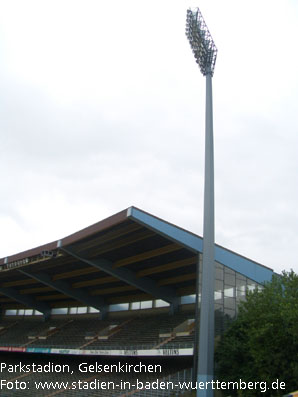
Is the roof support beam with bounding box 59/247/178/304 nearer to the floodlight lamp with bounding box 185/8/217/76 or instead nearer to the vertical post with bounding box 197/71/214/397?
the vertical post with bounding box 197/71/214/397

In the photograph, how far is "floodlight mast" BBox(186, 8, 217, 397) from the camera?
901 inches

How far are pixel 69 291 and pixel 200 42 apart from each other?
85.3ft

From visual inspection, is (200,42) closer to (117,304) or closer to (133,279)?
(133,279)

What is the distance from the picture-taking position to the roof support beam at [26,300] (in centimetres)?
4850

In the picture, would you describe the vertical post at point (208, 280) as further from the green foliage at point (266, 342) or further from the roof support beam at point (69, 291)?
the roof support beam at point (69, 291)

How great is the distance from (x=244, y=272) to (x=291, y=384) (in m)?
9.71

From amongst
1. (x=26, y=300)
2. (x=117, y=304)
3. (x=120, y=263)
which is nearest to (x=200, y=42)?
(x=120, y=263)

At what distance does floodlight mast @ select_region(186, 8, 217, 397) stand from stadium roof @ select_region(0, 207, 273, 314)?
204cm

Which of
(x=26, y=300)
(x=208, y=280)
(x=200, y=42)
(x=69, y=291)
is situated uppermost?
(x=200, y=42)

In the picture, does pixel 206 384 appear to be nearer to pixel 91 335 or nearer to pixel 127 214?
pixel 127 214

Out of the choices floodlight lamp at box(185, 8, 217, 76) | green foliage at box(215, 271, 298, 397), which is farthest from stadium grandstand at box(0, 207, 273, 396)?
floodlight lamp at box(185, 8, 217, 76)

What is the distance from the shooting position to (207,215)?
25.1 meters

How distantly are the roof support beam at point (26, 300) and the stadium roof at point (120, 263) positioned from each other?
1.88 ft

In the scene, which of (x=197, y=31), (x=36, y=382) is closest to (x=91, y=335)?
(x=36, y=382)
